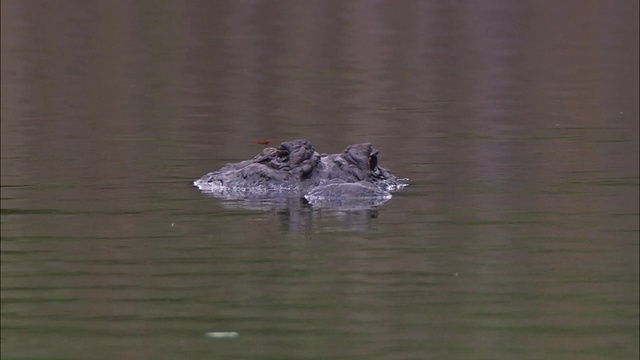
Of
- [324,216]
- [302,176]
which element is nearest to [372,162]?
[302,176]

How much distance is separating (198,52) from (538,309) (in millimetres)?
25650

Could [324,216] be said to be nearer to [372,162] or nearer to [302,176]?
[302,176]

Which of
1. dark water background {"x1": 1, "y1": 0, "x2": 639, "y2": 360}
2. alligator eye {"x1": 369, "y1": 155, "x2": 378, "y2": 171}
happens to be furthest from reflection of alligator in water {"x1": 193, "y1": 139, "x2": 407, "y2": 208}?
dark water background {"x1": 1, "y1": 0, "x2": 639, "y2": 360}

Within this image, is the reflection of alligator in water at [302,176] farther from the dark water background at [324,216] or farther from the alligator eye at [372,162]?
the dark water background at [324,216]

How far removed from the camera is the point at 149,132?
69.4 ft

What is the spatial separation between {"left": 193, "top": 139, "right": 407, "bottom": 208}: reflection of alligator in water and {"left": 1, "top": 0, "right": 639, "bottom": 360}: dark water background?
41cm

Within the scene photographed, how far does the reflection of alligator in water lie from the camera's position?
15.8 meters

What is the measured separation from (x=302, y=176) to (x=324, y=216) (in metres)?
1.60

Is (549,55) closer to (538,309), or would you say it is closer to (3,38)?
(3,38)

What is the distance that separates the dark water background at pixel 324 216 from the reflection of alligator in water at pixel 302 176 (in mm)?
413

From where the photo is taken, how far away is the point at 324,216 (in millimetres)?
14422

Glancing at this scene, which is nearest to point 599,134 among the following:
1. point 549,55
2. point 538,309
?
point 538,309

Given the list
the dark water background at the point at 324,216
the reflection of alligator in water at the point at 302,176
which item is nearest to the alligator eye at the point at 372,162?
the reflection of alligator in water at the point at 302,176

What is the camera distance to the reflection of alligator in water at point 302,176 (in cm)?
1582
